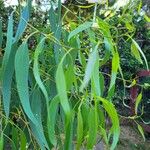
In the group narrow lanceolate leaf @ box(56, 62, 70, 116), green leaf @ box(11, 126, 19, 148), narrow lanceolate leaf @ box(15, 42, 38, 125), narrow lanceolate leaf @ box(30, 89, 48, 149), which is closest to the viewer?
narrow lanceolate leaf @ box(56, 62, 70, 116)

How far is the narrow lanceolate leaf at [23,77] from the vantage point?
39.9 inches

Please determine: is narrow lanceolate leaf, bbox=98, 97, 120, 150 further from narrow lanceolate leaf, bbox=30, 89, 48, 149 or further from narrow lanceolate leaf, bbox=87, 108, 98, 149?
narrow lanceolate leaf, bbox=30, 89, 48, 149

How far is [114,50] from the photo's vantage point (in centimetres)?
120

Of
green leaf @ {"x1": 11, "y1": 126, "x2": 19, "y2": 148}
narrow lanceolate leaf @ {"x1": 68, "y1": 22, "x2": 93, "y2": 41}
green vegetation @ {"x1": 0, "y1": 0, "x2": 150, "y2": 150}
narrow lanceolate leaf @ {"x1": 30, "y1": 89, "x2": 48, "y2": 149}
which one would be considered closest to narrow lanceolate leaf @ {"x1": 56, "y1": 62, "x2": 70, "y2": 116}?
green vegetation @ {"x1": 0, "y1": 0, "x2": 150, "y2": 150}

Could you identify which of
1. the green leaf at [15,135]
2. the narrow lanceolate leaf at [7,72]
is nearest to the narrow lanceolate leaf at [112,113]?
the narrow lanceolate leaf at [7,72]

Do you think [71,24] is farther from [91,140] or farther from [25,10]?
[91,140]

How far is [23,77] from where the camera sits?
3.38ft

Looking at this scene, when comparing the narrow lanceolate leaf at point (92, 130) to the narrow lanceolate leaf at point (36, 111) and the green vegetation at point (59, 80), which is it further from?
the narrow lanceolate leaf at point (36, 111)

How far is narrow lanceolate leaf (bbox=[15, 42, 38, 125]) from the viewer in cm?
101

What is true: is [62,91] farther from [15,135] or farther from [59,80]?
[15,135]

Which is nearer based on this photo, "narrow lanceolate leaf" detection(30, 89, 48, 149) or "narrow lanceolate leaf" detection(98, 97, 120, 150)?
"narrow lanceolate leaf" detection(98, 97, 120, 150)

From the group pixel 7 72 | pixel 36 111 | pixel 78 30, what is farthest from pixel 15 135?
pixel 78 30

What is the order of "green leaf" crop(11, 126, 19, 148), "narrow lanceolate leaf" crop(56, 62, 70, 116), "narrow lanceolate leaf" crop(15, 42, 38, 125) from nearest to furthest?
"narrow lanceolate leaf" crop(56, 62, 70, 116) → "narrow lanceolate leaf" crop(15, 42, 38, 125) → "green leaf" crop(11, 126, 19, 148)

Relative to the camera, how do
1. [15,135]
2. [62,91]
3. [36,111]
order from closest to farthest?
[62,91], [36,111], [15,135]
